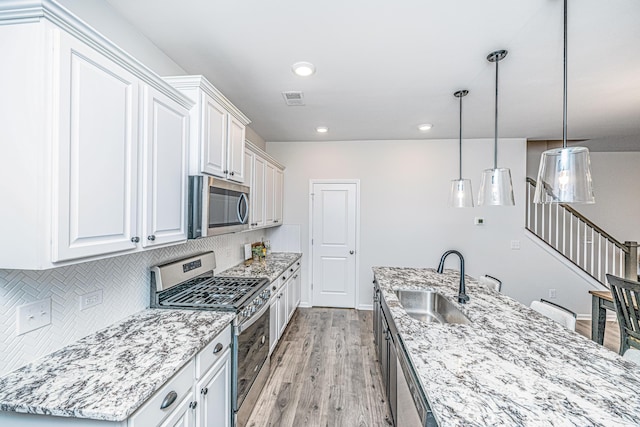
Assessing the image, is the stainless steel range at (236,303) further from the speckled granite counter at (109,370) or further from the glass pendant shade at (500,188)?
the glass pendant shade at (500,188)

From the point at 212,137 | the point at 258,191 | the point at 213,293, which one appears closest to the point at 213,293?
the point at 213,293

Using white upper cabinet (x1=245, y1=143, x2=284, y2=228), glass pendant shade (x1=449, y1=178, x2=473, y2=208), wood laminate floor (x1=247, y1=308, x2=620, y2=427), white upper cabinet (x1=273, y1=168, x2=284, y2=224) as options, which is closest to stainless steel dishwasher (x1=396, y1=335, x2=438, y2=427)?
wood laminate floor (x1=247, y1=308, x2=620, y2=427)

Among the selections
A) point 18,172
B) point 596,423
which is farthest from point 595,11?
point 18,172

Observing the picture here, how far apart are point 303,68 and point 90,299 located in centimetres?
202

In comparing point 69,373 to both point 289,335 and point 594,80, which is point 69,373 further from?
point 594,80

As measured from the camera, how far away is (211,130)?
2010 millimetres

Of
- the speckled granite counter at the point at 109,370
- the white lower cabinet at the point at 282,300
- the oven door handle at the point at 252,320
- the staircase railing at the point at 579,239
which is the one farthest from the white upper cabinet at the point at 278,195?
the staircase railing at the point at 579,239

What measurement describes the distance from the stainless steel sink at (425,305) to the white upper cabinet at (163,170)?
6.03ft

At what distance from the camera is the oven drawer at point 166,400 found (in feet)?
3.35

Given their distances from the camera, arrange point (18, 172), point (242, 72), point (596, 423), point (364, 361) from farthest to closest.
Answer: point (364, 361) < point (242, 72) < point (18, 172) < point (596, 423)

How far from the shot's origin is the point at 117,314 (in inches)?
65.1

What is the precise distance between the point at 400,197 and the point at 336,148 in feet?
4.17

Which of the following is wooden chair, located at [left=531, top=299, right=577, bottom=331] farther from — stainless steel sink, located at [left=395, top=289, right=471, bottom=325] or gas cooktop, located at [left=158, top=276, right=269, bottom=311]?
gas cooktop, located at [left=158, top=276, right=269, bottom=311]

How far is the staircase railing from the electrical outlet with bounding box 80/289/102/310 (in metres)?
5.23
